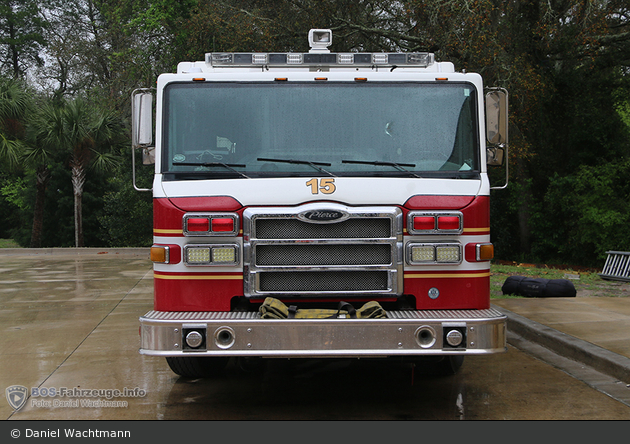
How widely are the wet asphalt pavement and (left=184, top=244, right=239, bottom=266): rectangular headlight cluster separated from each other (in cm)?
124

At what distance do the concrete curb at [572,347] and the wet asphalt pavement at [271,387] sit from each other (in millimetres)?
261

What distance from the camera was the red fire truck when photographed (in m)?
4.40

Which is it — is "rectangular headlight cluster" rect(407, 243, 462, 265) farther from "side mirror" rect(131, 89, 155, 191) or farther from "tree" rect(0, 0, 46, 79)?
"tree" rect(0, 0, 46, 79)

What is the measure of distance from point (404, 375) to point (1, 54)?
4425cm

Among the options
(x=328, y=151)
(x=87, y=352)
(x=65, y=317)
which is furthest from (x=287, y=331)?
(x=65, y=317)

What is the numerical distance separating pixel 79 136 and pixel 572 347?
63.8 ft

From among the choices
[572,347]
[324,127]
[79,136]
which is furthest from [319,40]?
[79,136]

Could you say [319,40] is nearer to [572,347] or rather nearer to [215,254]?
[215,254]

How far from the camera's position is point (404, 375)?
252 inches

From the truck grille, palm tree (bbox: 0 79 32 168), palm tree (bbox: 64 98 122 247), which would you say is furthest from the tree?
the truck grille

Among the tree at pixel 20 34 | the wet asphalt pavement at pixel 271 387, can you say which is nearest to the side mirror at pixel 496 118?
the wet asphalt pavement at pixel 271 387

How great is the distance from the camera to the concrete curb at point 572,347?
6012 millimetres

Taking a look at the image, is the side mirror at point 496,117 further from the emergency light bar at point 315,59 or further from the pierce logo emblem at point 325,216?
the pierce logo emblem at point 325,216

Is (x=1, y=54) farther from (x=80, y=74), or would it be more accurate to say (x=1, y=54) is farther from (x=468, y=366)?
(x=468, y=366)
